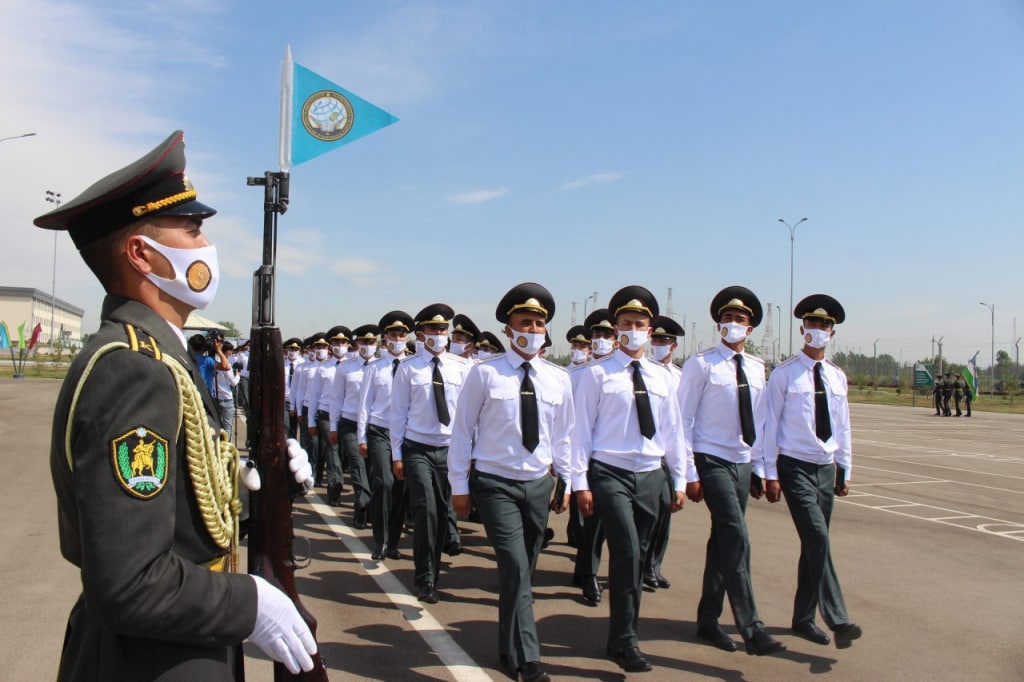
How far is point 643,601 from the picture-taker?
676 centimetres

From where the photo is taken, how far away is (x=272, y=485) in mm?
2348

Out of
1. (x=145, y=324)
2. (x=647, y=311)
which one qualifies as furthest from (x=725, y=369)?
(x=145, y=324)

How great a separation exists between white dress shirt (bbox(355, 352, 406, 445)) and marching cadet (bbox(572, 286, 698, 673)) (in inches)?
139

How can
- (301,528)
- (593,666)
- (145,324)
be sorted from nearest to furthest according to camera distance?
1. (145,324)
2. (593,666)
3. (301,528)

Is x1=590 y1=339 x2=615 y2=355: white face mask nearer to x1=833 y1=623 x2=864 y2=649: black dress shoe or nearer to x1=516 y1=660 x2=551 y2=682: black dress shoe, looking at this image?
x1=833 y1=623 x2=864 y2=649: black dress shoe

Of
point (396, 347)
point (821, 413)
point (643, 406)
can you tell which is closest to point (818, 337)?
point (821, 413)

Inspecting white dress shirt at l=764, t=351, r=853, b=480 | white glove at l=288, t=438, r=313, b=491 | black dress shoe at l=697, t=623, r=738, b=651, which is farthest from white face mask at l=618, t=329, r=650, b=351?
white glove at l=288, t=438, r=313, b=491

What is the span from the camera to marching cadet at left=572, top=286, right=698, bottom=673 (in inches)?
203

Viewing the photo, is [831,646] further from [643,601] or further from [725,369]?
[725,369]

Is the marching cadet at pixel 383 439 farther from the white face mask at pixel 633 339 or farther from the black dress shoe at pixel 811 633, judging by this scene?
the black dress shoe at pixel 811 633

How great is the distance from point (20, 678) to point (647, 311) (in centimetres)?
461

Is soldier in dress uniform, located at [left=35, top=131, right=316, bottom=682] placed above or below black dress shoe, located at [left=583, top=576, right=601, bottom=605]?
above

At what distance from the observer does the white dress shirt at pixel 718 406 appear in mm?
5969

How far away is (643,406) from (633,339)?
523 millimetres
